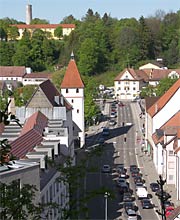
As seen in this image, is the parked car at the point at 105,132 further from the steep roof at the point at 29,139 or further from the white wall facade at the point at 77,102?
the steep roof at the point at 29,139

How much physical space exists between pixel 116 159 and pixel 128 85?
80.2 ft

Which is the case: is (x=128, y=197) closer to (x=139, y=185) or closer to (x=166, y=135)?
(x=139, y=185)

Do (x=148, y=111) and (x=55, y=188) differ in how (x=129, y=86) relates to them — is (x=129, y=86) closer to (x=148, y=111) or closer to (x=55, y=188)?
(x=148, y=111)

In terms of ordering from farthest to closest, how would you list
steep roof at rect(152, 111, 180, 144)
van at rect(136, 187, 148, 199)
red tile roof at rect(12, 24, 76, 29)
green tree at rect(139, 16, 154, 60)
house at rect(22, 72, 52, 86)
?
red tile roof at rect(12, 24, 76, 29) < green tree at rect(139, 16, 154, 60) < house at rect(22, 72, 52, 86) < steep roof at rect(152, 111, 180, 144) < van at rect(136, 187, 148, 199)

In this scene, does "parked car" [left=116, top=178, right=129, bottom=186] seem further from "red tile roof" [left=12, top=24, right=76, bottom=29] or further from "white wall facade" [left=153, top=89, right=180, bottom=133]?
"red tile roof" [left=12, top=24, right=76, bottom=29]

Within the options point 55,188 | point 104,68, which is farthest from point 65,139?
point 104,68

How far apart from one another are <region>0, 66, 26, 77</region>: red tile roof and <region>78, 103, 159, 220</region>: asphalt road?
12876 mm

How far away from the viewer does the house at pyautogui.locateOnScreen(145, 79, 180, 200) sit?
2144 centimetres

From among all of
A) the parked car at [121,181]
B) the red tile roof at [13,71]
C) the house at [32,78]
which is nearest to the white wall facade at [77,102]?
the parked car at [121,181]

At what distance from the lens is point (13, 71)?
53.4 metres

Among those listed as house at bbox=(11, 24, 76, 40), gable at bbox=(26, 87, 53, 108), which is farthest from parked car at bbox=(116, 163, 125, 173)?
house at bbox=(11, 24, 76, 40)

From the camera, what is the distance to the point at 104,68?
5722 cm

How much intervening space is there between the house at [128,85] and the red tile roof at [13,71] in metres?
9.36

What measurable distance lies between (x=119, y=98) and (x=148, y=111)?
22.9 meters
